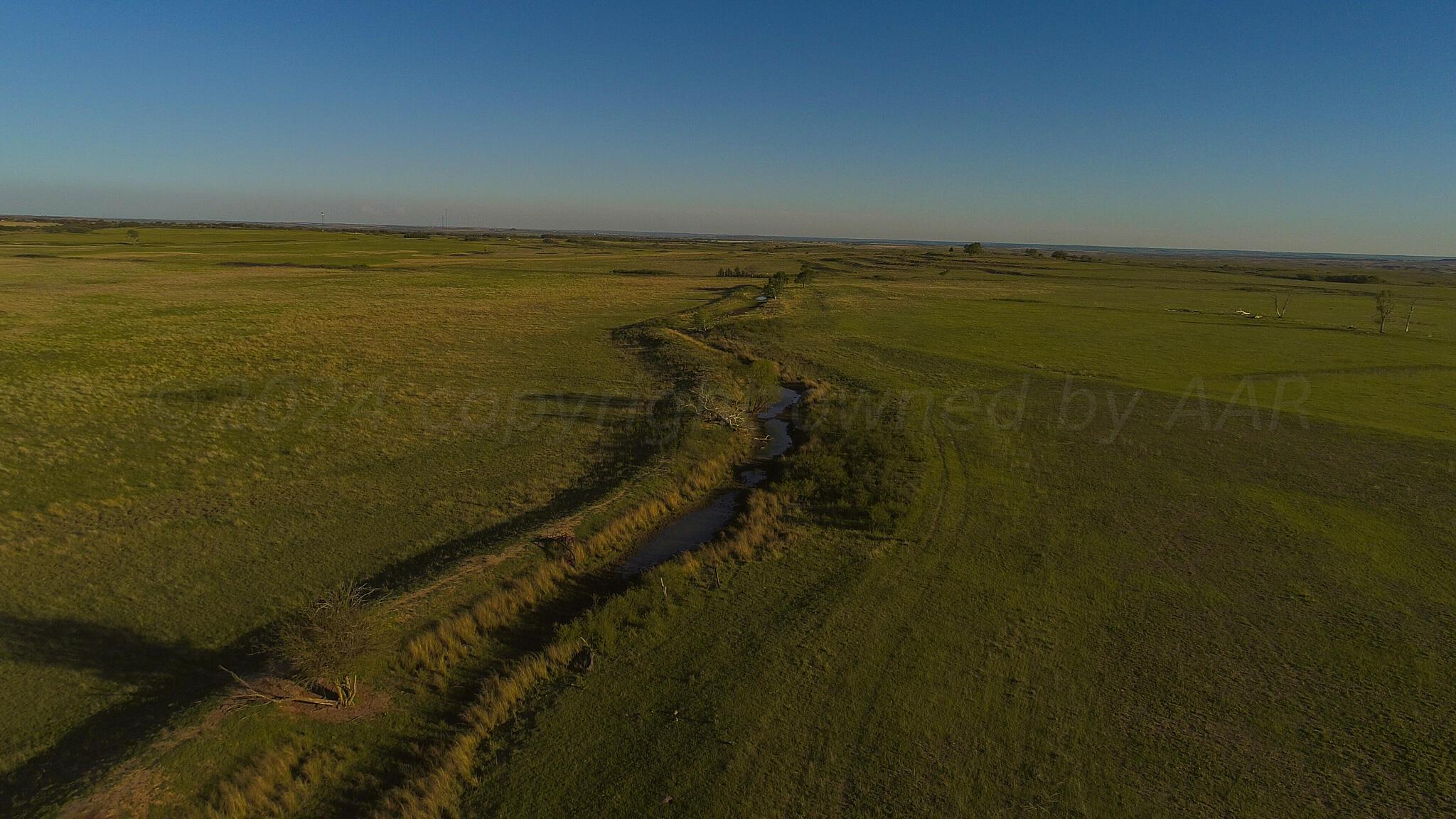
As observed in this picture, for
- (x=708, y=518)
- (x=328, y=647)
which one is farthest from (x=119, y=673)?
(x=708, y=518)

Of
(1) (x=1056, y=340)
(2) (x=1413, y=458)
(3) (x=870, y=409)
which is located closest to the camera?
(2) (x=1413, y=458)

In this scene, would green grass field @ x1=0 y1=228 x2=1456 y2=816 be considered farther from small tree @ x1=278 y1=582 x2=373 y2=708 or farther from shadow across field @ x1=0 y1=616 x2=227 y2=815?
small tree @ x1=278 y1=582 x2=373 y2=708

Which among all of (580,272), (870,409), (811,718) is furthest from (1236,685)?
(580,272)

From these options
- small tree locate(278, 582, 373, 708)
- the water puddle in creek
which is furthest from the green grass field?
the water puddle in creek

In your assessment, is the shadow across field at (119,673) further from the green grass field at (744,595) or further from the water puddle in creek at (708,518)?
the water puddle in creek at (708,518)

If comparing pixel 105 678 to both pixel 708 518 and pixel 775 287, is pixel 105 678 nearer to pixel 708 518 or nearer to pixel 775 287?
pixel 708 518

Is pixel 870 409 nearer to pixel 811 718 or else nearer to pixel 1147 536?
pixel 1147 536

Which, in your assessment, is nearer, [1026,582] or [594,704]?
[594,704]
